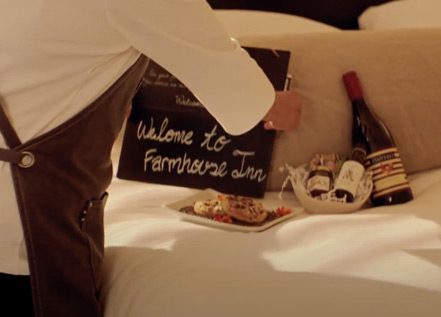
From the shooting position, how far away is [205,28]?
0.83 m

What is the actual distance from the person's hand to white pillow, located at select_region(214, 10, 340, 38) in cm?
50

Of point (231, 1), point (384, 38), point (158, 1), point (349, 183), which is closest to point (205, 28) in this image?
point (158, 1)

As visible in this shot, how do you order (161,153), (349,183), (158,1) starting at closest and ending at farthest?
(158,1) → (349,183) → (161,153)

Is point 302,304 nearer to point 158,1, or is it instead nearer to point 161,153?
point 158,1

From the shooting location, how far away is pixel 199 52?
2.70 feet

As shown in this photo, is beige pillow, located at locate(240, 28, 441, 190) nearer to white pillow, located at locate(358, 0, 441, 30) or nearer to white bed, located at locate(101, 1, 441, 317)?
white bed, located at locate(101, 1, 441, 317)

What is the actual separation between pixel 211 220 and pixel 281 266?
0.22 meters

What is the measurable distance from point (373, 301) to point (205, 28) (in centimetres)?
38

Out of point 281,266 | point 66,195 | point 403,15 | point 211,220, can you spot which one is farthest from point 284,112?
point 403,15

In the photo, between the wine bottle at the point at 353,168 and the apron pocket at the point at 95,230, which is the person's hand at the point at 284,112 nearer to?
the wine bottle at the point at 353,168

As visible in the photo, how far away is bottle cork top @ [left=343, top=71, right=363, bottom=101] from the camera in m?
1.31

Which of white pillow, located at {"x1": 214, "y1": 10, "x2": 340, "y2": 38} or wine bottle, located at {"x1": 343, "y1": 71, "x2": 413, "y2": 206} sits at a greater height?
white pillow, located at {"x1": 214, "y1": 10, "x2": 340, "y2": 38}

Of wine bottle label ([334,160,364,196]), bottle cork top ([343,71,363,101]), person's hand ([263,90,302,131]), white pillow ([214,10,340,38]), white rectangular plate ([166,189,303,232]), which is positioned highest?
white pillow ([214,10,340,38])

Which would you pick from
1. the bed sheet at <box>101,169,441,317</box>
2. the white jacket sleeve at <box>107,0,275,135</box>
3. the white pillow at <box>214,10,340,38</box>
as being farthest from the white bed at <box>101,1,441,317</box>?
the white pillow at <box>214,10,340,38</box>
